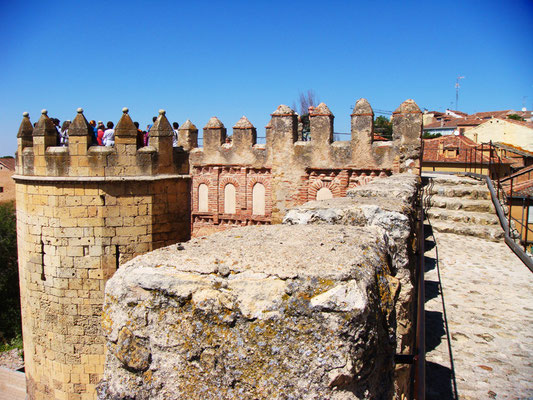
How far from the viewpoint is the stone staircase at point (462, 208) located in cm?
912

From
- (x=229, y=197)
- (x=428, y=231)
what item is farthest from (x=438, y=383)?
(x=229, y=197)

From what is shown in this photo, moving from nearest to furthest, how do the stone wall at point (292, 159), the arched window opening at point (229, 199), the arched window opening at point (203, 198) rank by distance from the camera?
the stone wall at point (292, 159) → the arched window opening at point (229, 199) → the arched window opening at point (203, 198)

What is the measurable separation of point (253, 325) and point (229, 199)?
1090 cm

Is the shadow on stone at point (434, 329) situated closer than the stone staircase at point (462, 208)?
Yes

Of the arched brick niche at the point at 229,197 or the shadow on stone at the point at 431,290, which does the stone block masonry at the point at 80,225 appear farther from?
the arched brick niche at the point at 229,197

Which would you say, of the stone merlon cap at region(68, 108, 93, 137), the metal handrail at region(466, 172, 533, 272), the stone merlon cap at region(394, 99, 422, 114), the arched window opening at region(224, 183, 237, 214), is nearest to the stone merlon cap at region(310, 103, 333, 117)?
the stone merlon cap at region(394, 99, 422, 114)

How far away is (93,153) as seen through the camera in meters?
6.62

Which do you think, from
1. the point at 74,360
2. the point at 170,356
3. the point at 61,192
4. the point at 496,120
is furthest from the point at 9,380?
the point at 496,120

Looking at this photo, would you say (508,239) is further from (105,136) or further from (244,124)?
(105,136)

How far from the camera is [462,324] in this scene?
188 inches

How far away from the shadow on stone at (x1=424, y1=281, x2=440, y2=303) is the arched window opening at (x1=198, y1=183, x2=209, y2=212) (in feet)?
24.5

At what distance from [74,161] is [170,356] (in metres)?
5.88

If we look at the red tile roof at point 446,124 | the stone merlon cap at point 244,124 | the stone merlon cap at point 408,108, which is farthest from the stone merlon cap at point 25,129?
the red tile roof at point 446,124

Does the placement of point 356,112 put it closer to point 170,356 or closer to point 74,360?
point 74,360
